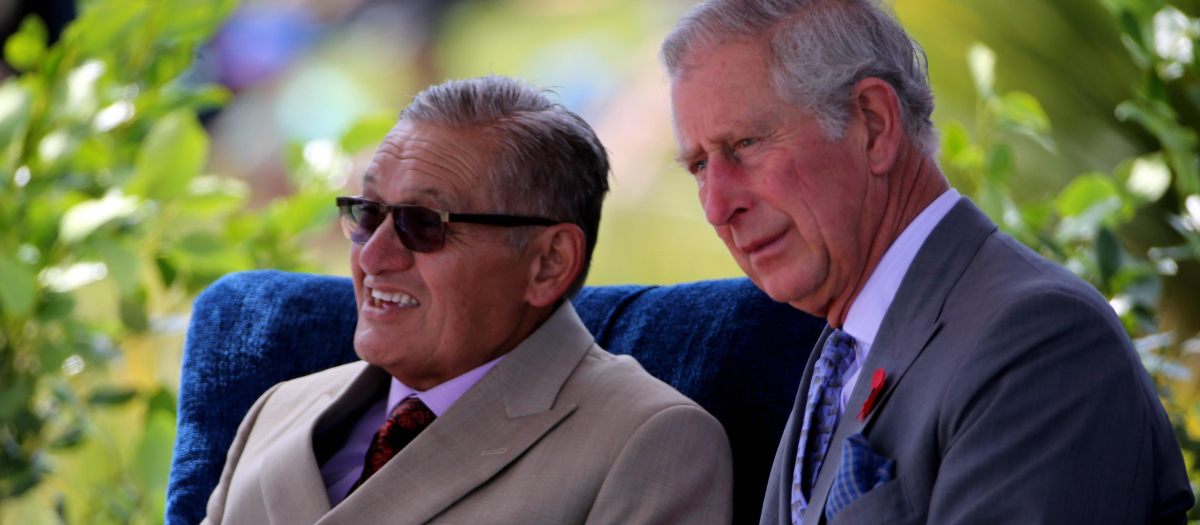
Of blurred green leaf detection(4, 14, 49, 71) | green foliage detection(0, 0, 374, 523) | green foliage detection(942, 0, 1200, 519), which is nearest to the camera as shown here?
green foliage detection(942, 0, 1200, 519)

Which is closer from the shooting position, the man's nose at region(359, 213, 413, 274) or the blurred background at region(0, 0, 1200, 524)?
the man's nose at region(359, 213, 413, 274)

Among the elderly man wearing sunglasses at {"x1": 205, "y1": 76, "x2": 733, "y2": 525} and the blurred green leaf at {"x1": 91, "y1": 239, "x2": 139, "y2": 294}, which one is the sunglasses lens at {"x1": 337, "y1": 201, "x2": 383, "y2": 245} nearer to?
the elderly man wearing sunglasses at {"x1": 205, "y1": 76, "x2": 733, "y2": 525}

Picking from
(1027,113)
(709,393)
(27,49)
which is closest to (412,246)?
(709,393)

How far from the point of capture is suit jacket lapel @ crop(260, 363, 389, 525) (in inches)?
66.9

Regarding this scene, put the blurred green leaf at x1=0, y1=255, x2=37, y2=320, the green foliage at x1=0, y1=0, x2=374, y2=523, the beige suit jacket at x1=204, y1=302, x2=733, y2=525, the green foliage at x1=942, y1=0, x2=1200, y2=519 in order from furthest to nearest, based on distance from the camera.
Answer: the green foliage at x1=0, y1=0, x2=374, y2=523
the blurred green leaf at x1=0, y1=255, x2=37, y2=320
the green foliage at x1=942, y1=0, x2=1200, y2=519
the beige suit jacket at x1=204, y1=302, x2=733, y2=525

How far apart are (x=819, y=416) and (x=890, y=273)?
0.71 feet

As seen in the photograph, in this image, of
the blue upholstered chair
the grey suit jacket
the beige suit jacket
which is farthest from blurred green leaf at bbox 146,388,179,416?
the grey suit jacket

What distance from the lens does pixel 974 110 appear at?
2.49 metres

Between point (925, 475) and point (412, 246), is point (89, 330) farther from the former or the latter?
point (925, 475)

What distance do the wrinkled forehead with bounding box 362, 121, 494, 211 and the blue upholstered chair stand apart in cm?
40

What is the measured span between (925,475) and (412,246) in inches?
39.3

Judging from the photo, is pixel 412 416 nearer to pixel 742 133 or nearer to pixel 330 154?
pixel 742 133

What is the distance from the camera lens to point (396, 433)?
5.87ft

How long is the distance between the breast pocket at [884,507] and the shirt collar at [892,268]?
0.22 metres
